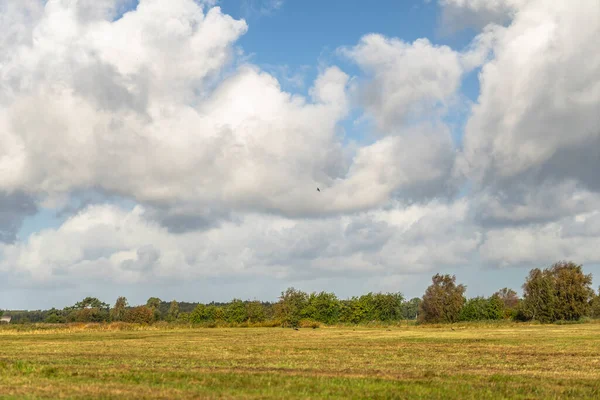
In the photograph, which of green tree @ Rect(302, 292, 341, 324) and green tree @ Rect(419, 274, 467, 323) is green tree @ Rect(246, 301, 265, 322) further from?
green tree @ Rect(419, 274, 467, 323)

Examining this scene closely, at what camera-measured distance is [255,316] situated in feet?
531

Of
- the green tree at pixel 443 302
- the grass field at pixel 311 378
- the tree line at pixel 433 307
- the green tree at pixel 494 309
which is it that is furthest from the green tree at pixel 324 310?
the grass field at pixel 311 378

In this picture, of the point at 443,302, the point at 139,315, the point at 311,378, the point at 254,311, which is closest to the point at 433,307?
the point at 443,302

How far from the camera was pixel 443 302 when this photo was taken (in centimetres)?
15462

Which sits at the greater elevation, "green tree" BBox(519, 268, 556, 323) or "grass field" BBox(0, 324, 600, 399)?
"green tree" BBox(519, 268, 556, 323)

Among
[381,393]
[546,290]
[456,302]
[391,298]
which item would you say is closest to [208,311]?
[391,298]

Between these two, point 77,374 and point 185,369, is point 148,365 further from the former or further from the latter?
point 77,374

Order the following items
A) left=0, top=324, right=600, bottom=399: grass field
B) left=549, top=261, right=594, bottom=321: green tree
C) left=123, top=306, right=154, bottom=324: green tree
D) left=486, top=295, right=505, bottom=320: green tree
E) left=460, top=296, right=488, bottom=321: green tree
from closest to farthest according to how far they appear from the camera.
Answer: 1. left=0, top=324, right=600, bottom=399: grass field
2. left=549, top=261, right=594, bottom=321: green tree
3. left=460, top=296, right=488, bottom=321: green tree
4. left=486, top=295, right=505, bottom=320: green tree
5. left=123, top=306, right=154, bottom=324: green tree

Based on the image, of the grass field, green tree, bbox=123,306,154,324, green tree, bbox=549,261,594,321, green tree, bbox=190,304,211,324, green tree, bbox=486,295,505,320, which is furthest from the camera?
green tree, bbox=123,306,154,324

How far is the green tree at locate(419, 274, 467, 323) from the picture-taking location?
506ft

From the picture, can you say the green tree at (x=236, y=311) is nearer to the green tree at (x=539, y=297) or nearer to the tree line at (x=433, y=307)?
the tree line at (x=433, y=307)

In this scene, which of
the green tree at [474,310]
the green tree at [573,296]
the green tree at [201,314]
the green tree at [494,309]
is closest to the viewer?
the green tree at [573,296]

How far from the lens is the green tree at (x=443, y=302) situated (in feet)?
506

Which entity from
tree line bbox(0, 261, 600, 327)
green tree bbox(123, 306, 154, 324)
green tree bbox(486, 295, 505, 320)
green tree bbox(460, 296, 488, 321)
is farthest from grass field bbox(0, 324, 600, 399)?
green tree bbox(123, 306, 154, 324)
